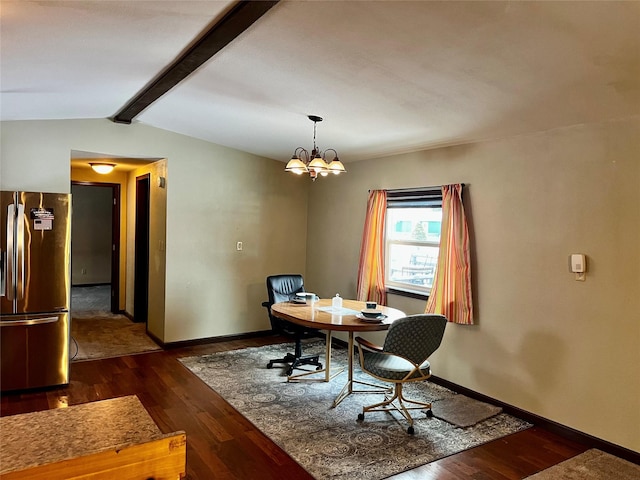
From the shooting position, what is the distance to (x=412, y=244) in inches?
190

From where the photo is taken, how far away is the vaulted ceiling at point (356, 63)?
2082mm

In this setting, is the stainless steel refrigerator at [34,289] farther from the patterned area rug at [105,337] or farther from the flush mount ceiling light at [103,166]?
the flush mount ceiling light at [103,166]

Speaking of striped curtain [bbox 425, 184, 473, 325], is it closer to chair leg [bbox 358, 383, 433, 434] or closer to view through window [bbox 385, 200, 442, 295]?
view through window [bbox 385, 200, 442, 295]

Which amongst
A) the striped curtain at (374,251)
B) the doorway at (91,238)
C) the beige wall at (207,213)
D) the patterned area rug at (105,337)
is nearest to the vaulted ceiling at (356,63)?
the beige wall at (207,213)

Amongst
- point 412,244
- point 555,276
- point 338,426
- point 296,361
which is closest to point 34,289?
point 296,361

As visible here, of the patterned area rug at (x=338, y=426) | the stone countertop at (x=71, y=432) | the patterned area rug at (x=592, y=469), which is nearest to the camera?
the stone countertop at (x=71, y=432)

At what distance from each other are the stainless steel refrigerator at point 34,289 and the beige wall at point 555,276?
3.48 metres

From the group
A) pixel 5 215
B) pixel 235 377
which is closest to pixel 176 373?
pixel 235 377

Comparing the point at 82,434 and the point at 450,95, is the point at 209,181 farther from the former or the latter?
the point at 82,434

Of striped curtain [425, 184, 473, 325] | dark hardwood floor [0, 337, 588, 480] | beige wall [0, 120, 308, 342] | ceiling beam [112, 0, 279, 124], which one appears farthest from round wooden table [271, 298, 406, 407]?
ceiling beam [112, 0, 279, 124]

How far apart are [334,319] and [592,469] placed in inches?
79.9

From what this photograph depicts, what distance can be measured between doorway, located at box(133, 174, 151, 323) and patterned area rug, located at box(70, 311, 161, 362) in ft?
0.82

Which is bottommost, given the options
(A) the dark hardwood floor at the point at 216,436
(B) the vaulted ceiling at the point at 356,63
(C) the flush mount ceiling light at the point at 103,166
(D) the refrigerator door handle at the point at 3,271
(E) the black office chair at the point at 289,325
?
(A) the dark hardwood floor at the point at 216,436

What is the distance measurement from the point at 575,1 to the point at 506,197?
6.93 ft
